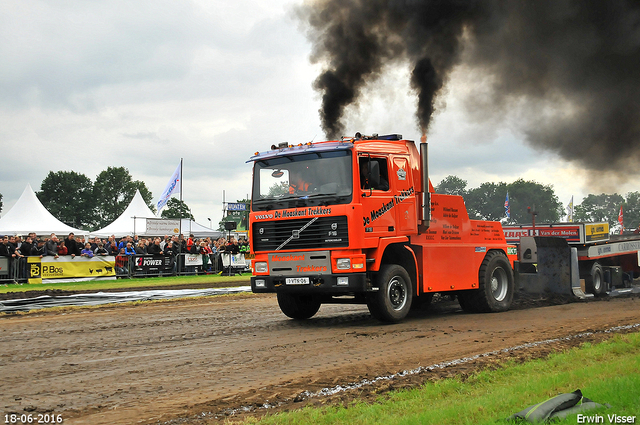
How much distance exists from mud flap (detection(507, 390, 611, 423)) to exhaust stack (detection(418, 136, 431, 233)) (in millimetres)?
6790

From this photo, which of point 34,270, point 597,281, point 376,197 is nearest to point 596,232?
point 597,281

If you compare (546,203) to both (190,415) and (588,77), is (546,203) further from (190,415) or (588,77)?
(190,415)

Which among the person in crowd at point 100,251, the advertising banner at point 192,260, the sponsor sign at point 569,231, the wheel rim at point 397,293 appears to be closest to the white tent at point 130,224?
the advertising banner at point 192,260

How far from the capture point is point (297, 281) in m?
10.6

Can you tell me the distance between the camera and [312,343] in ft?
29.3

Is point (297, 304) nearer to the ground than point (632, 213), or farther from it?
nearer to the ground

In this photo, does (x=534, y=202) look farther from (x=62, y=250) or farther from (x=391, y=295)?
(x=391, y=295)

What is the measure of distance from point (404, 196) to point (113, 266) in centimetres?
1608

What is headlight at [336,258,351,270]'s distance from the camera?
10.2 metres

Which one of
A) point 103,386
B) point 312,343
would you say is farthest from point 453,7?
point 103,386

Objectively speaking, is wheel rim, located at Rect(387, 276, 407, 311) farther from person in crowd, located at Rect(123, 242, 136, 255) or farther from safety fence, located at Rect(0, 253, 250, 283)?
person in crowd, located at Rect(123, 242, 136, 255)

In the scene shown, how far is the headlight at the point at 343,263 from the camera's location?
33.3 feet

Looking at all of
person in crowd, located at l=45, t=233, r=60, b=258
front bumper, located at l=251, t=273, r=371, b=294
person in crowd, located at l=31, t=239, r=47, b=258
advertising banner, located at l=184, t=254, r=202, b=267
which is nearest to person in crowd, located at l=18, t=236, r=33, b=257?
person in crowd, located at l=31, t=239, r=47, b=258

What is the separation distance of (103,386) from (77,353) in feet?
7.43
